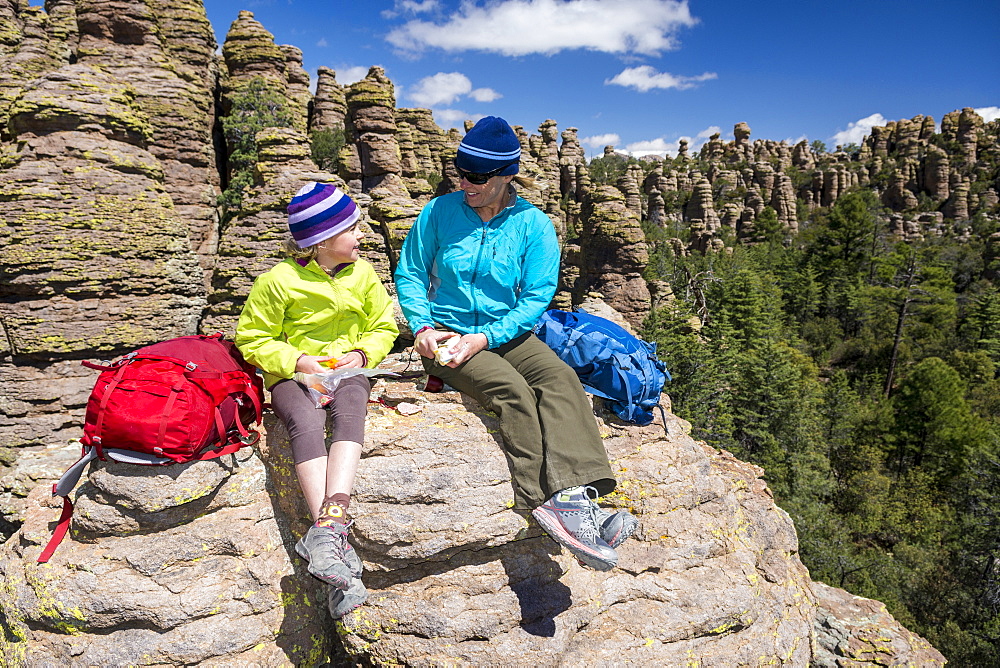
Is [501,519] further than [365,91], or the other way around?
[365,91]

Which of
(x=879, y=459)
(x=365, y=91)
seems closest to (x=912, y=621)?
(x=879, y=459)

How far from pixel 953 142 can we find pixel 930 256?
44.6 metres

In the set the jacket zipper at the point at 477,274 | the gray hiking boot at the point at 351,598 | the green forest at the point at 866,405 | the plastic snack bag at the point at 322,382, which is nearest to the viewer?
the gray hiking boot at the point at 351,598

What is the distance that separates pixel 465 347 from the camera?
9.52 ft

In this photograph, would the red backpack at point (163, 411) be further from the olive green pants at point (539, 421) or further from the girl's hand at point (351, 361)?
the olive green pants at point (539, 421)

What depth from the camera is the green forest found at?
56.7 feet

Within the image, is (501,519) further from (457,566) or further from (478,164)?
(478,164)

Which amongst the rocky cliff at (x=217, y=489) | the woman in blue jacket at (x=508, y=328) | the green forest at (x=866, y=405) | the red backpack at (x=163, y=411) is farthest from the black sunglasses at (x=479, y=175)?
the green forest at (x=866, y=405)

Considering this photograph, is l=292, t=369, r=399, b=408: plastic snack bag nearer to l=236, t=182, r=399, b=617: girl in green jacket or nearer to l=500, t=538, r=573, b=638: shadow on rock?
l=236, t=182, r=399, b=617: girl in green jacket

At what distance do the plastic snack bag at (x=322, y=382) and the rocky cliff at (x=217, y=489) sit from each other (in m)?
0.41

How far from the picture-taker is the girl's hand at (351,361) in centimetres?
286

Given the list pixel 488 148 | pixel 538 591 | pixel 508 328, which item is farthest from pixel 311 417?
pixel 488 148

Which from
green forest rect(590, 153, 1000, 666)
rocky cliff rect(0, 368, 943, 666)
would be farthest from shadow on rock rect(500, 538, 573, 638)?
green forest rect(590, 153, 1000, 666)

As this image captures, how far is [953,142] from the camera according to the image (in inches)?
2783
